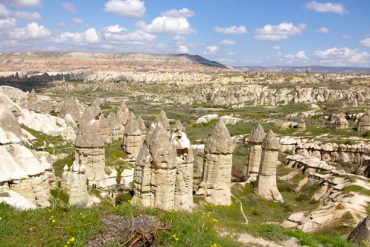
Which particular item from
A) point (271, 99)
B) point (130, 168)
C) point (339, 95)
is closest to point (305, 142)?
point (130, 168)

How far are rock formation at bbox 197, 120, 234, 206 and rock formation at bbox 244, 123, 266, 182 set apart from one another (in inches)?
254

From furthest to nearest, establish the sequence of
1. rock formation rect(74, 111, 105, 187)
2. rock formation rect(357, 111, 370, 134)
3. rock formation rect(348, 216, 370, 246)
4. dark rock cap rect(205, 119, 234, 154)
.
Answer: rock formation rect(357, 111, 370, 134)
dark rock cap rect(205, 119, 234, 154)
rock formation rect(74, 111, 105, 187)
rock formation rect(348, 216, 370, 246)

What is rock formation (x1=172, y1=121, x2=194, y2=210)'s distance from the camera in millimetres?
20969

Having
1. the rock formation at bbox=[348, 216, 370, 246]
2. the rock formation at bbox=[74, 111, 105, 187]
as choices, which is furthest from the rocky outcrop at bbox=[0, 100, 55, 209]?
the rock formation at bbox=[348, 216, 370, 246]

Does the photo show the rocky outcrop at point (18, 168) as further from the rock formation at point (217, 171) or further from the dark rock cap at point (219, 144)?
the dark rock cap at point (219, 144)

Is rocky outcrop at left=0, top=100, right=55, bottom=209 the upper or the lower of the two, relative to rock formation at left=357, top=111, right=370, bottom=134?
upper

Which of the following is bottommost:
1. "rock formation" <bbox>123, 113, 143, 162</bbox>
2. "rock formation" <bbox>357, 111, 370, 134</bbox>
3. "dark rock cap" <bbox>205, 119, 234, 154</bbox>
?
"rock formation" <bbox>357, 111, 370, 134</bbox>

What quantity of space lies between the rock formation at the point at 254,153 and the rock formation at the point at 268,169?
4.87 feet

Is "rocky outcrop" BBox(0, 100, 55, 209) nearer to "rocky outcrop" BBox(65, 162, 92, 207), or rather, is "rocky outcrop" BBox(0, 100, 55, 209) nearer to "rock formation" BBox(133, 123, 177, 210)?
"rocky outcrop" BBox(65, 162, 92, 207)

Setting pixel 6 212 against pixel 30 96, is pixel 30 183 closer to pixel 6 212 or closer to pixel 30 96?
pixel 6 212

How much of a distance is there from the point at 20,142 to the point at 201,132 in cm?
5707

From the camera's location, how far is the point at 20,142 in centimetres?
1611

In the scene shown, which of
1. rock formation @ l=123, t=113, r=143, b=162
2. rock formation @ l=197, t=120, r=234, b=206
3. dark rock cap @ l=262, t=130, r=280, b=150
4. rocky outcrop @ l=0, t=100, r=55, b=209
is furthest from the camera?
rock formation @ l=123, t=113, r=143, b=162

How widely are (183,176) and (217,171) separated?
19.7 ft
